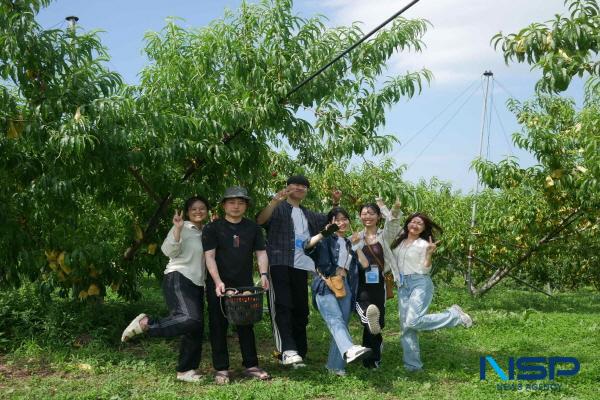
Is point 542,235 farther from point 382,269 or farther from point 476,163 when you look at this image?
point 382,269

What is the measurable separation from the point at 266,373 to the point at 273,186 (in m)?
2.71

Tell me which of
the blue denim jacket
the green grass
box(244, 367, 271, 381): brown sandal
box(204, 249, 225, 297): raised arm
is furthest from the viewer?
the blue denim jacket

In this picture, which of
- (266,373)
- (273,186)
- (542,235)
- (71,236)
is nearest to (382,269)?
(266,373)

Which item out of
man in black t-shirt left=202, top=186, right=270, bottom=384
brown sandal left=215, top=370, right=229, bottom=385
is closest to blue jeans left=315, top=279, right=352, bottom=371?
man in black t-shirt left=202, top=186, right=270, bottom=384

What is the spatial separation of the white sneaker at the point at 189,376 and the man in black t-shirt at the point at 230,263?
175mm

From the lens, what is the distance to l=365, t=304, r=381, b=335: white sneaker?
5.96m

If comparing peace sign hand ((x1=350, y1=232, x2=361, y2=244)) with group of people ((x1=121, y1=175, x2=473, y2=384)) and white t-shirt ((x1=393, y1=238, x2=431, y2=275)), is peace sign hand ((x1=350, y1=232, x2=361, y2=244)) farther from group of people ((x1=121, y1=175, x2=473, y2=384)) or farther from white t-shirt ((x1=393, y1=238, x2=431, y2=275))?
white t-shirt ((x1=393, y1=238, x2=431, y2=275))

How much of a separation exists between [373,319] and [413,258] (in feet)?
2.26

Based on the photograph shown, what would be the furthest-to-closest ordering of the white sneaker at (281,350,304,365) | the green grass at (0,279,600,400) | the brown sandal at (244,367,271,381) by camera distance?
1. the white sneaker at (281,350,304,365)
2. the brown sandal at (244,367,271,381)
3. the green grass at (0,279,600,400)

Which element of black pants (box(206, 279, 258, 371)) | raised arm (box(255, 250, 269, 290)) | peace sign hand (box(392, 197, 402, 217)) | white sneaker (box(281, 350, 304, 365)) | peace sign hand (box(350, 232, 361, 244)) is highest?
peace sign hand (box(392, 197, 402, 217))

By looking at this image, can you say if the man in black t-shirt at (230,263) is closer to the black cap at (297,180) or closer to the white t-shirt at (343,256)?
the black cap at (297,180)

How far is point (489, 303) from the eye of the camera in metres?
12.6

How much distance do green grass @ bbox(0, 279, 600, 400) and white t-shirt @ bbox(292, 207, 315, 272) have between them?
37.3 inches

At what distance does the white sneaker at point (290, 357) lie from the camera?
6023 mm
